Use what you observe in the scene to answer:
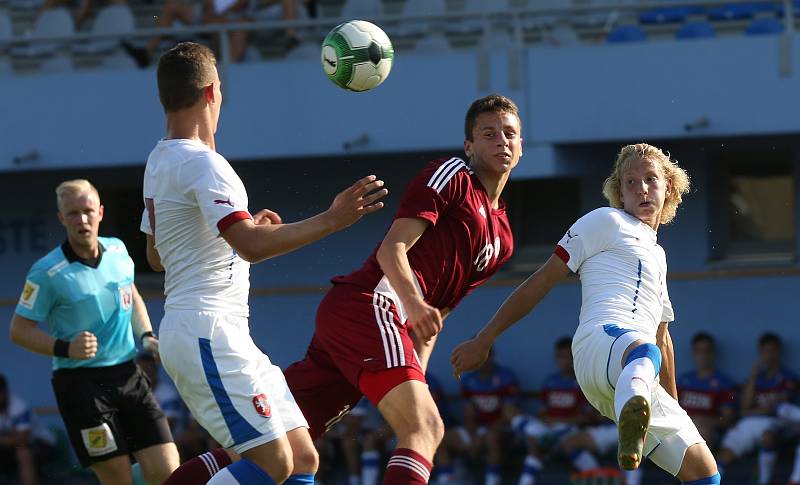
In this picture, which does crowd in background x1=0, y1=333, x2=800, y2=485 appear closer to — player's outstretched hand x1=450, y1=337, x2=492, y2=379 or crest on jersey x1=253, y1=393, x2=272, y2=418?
player's outstretched hand x1=450, y1=337, x2=492, y2=379

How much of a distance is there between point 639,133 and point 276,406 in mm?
8277

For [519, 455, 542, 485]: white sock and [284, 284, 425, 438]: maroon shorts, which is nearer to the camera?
[284, 284, 425, 438]: maroon shorts

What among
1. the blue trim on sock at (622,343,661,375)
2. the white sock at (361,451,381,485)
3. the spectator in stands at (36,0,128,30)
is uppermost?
the spectator in stands at (36,0,128,30)

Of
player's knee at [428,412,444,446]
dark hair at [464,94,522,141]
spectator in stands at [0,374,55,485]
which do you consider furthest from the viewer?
spectator in stands at [0,374,55,485]

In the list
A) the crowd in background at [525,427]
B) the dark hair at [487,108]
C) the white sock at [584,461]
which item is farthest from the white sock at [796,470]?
the dark hair at [487,108]

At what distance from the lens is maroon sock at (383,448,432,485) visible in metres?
5.56

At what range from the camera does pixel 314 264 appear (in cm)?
1505

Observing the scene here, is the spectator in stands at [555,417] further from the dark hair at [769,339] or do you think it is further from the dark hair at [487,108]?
the dark hair at [487,108]

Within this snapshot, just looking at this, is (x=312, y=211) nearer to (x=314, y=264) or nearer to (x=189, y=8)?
(x=314, y=264)

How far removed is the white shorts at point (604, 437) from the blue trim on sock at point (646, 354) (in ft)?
23.9

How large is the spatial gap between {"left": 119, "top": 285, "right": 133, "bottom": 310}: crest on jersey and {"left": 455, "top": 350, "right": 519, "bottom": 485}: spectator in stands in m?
6.15

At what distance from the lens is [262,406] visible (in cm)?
532

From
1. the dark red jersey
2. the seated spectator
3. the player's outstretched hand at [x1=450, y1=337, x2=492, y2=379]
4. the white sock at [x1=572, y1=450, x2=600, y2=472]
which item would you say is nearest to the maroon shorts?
the dark red jersey

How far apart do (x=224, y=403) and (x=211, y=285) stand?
46cm
